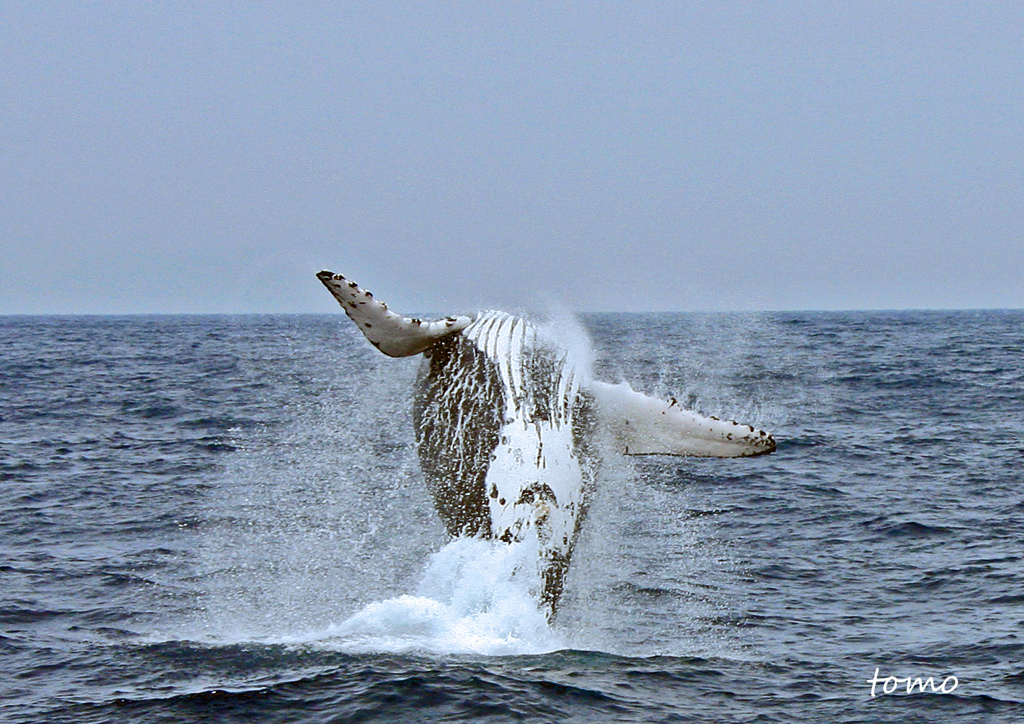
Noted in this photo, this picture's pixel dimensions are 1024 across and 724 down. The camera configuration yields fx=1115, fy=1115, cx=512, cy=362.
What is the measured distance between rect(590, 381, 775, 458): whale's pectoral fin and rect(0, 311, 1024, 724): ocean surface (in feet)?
1.11

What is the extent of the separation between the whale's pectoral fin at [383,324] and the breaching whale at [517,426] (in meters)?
0.01

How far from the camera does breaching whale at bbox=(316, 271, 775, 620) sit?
918 centimetres

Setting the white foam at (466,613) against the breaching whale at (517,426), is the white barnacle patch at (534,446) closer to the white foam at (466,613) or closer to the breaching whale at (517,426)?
the breaching whale at (517,426)

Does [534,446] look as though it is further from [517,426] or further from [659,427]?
[659,427]

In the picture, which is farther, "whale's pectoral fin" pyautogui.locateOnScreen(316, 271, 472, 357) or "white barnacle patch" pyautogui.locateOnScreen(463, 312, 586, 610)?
"whale's pectoral fin" pyautogui.locateOnScreen(316, 271, 472, 357)

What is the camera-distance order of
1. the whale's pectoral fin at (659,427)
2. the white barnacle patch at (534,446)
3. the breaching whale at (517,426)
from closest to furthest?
the white barnacle patch at (534,446)
the breaching whale at (517,426)
the whale's pectoral fin at (659,427)

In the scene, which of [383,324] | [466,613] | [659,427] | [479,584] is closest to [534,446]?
[479,584]

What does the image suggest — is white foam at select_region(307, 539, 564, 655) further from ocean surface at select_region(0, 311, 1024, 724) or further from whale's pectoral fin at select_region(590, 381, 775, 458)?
whale's pectoral fin at select_region(590, 381, 775, 458)

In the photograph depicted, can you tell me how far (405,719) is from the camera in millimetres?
8547

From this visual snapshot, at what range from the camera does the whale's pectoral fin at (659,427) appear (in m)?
10.1

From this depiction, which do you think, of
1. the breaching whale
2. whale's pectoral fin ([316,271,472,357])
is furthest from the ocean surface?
whale's pectoral fin ([316,271,472,357])

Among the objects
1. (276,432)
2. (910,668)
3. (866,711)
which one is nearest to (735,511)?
(910,668)

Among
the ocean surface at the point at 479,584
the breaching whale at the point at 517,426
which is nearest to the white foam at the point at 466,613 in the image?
the ocean surface at the point at 479,584

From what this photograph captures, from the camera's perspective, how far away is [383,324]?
31.1 feet
